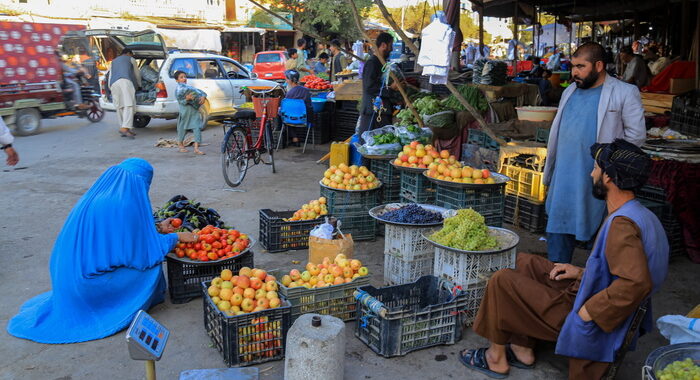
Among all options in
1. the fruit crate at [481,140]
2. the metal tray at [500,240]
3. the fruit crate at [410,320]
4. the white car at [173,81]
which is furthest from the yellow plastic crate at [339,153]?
the white car at [173,81]

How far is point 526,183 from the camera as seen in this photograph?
21.5 feet

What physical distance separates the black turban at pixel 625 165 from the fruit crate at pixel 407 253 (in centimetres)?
187

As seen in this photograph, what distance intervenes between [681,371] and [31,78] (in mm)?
14492

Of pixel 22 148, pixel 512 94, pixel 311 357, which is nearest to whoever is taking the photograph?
pixel 311 357

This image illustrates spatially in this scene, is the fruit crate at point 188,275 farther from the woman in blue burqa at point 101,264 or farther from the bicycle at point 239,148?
the bicycle at point 239,148

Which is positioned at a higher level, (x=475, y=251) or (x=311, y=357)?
(x=475, y=251)

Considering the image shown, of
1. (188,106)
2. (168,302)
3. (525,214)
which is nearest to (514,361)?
(168,302)

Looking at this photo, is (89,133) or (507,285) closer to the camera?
(507,285)

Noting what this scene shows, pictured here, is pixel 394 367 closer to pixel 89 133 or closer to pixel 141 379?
pixel 141 379

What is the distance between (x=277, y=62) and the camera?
24.9 metres

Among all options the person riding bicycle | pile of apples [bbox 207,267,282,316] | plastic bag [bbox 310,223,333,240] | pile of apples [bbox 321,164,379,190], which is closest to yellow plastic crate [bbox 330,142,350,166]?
pile of apples [bbox 321,164,379,190]

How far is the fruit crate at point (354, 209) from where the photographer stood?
619 cm

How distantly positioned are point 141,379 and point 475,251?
2346 mm

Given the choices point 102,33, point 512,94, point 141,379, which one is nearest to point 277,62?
point 102,33
